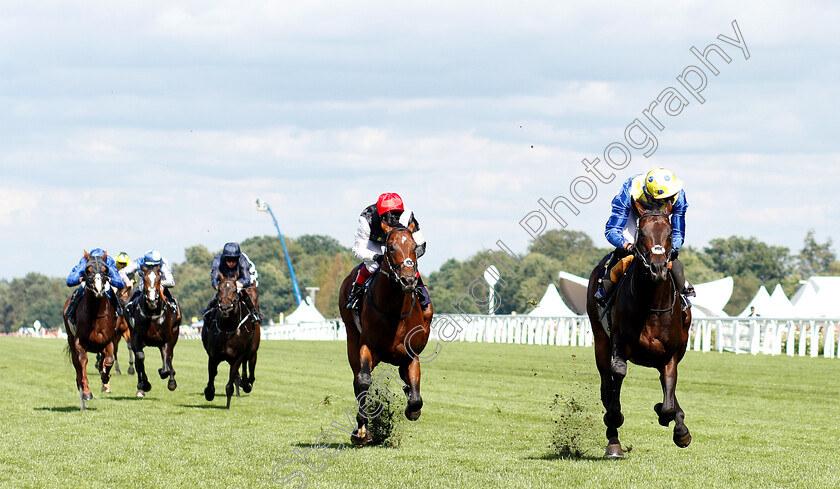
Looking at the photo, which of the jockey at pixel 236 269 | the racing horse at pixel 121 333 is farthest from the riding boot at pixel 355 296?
the racing horse at pixel 121 333

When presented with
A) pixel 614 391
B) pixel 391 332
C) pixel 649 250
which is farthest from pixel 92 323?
pixel 649 250

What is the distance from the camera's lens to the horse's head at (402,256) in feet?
29.7

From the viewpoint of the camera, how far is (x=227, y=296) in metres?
15.0

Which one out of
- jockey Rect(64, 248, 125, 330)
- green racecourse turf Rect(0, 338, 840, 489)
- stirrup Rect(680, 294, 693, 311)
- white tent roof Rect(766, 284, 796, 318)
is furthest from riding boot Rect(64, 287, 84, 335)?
white tent roof Rect(766, 284, 796, 318)

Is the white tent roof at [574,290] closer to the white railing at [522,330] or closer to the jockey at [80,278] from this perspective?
the white railing at [522,330]

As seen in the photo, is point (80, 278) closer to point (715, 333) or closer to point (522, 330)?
point (715, 333)

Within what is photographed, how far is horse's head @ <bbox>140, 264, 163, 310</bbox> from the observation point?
52.6 feet

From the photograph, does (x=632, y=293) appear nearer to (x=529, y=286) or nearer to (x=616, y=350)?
(x=616, y=350)

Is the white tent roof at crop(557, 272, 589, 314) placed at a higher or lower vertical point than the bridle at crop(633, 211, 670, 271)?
higher

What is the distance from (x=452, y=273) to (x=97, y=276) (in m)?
141

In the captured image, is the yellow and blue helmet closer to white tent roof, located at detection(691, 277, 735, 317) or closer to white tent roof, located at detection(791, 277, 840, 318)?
white tent roof, located at detection(791, 277, 840, 318)

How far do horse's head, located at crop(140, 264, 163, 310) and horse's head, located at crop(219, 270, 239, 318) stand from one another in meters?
1.39

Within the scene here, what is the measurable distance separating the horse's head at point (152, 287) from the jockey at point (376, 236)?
6.21 metres

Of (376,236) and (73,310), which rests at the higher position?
(376,236)
